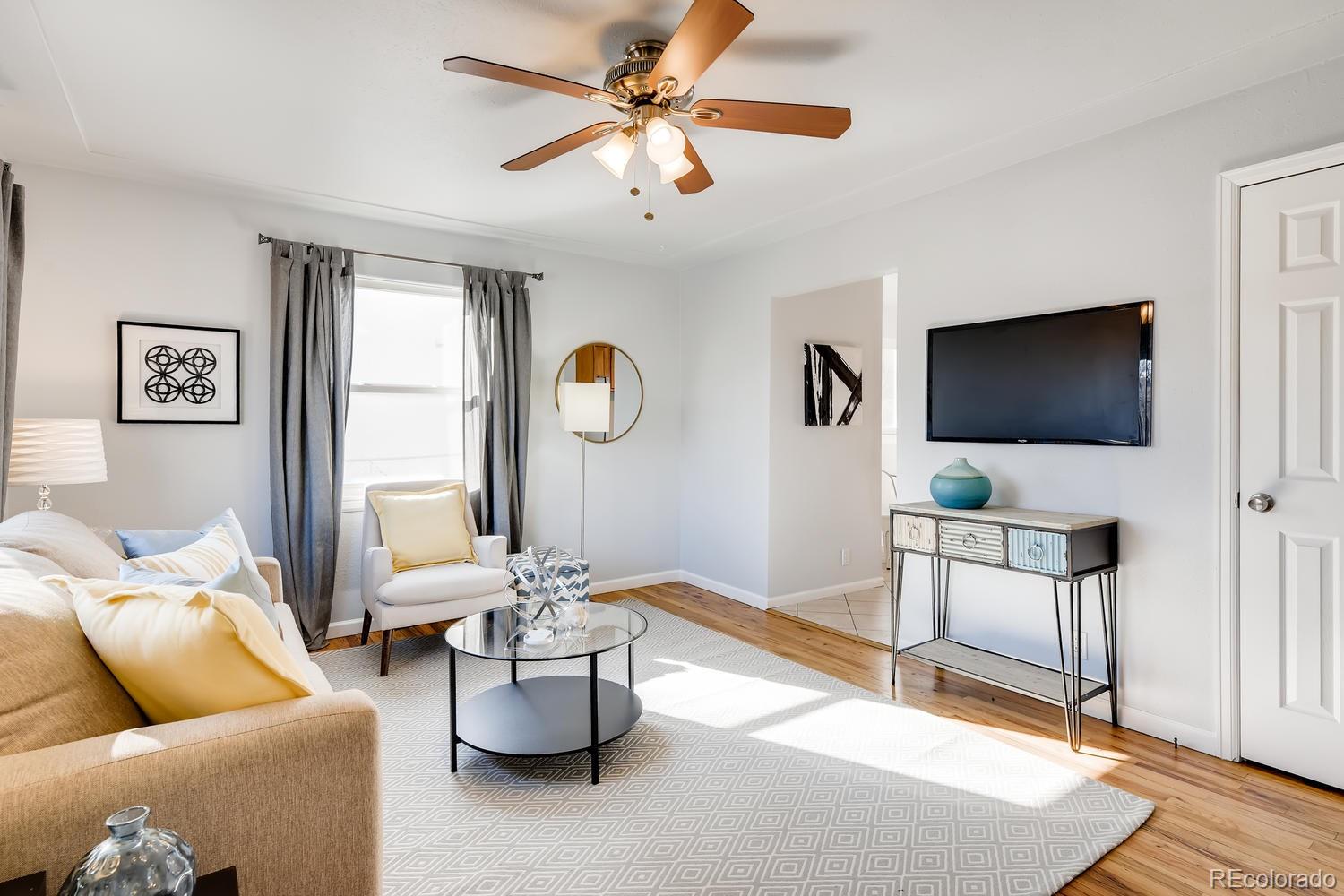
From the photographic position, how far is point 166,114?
2777mm

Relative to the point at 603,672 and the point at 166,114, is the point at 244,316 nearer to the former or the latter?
the point at 166,114

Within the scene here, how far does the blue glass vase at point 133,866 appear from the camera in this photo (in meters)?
0.82

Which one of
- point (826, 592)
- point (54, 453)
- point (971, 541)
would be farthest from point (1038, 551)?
point (54, 453)

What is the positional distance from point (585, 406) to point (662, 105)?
246cm

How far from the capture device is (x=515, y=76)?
2027mm

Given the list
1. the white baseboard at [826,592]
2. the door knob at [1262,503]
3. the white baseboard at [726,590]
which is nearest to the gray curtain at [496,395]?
the white baseboard at [726,590]

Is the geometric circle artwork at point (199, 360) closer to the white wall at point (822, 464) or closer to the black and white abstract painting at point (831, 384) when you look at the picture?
the white wall at point (822, 464)

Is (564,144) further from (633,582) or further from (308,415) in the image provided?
(633,582)

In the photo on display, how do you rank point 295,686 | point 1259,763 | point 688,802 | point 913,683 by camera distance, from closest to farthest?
point 295,686 < point 688,802 < point 1259,763 < point 913,683

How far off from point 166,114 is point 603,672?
9.95ft

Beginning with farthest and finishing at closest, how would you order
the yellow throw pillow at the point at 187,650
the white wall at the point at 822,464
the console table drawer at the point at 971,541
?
1. the white wall at the point at 822,464
2. the console table drawer at the point at 971,541
3. the yellow throw pillow at the point at 187,650

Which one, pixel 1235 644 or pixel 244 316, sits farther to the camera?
pixel 244 316

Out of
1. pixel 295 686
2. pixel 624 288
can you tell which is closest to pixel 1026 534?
pixel 295 686

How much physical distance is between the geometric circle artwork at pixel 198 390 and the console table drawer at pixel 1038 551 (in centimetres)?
397
